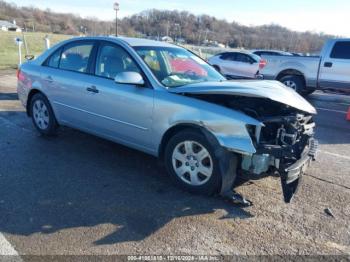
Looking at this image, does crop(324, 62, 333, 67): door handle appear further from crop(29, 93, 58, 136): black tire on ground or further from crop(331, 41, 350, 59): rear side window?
crop(29, 93, 58, 136): black tire on ground

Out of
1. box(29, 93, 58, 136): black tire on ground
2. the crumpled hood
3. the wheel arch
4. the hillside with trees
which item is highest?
the hillside with trees

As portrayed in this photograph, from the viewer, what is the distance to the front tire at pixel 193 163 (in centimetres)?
382

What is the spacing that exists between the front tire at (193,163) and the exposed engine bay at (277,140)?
0.32 metres

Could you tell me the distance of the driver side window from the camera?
4.63m

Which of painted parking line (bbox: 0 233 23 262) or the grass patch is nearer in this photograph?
painted parking line (bbox: 0 233 23 262)

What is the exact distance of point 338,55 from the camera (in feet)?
35.8

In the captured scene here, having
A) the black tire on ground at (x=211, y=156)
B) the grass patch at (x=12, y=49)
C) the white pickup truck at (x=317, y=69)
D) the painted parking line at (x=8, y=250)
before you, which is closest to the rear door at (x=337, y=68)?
the white pickup truck at (x=317, y=69)

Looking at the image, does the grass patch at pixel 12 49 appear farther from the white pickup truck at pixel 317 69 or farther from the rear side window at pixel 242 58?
the white pickup truck at pixel 317 69

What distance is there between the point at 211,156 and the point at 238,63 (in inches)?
480

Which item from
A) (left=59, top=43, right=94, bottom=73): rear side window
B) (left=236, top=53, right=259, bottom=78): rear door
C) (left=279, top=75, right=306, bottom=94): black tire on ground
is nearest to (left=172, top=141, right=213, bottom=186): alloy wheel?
(left=59, top=43, right=94, bottom=73): rear side window

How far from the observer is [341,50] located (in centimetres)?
1091

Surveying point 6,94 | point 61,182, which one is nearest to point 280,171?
point 61,182

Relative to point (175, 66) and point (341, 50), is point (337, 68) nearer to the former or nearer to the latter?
point (341, 50)

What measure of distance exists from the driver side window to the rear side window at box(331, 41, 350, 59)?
8459mm
